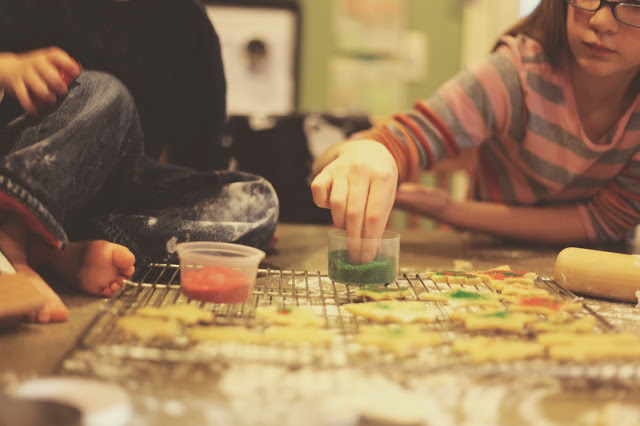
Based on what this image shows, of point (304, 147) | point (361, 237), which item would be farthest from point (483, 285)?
point (304, 147)

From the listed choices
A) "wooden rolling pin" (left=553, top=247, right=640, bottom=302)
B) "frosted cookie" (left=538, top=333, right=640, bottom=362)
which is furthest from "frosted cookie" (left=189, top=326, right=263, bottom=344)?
"wooden rolling pin" (left=553, top=247, right=640, bottom=302)

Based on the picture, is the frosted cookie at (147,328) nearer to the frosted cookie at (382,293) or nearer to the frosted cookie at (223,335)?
the frosted cookie at (223,335)

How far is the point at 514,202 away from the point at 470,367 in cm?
96

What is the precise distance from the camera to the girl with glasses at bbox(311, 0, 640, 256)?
3.58 ft

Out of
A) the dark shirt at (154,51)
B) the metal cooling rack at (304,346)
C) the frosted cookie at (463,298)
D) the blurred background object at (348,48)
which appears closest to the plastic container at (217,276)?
the metal cooling rack at (304,346)

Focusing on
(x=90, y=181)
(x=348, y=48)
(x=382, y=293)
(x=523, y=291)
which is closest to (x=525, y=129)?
(x=523, y=291)

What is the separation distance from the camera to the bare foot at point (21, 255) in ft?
2.40

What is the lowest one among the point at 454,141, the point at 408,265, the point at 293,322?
the point at 408,265

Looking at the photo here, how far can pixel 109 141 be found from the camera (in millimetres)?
858

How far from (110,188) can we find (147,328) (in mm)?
435

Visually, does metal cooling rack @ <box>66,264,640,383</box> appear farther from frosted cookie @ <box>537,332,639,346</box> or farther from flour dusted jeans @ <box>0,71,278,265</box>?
flour dusted jeans @ <box>0,71,278,265</box>

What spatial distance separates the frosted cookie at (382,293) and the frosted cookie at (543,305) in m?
0.14

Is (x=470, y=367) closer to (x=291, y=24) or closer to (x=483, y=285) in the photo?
(x=483, y=285)

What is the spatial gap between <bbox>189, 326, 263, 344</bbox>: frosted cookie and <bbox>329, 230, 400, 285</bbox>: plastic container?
252 millimetres
